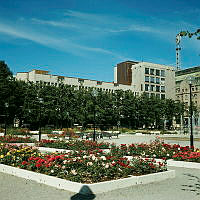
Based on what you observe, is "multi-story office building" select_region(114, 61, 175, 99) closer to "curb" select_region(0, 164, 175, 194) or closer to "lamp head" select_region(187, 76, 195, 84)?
"lamp head" select_region(187, 76, 195, 84)

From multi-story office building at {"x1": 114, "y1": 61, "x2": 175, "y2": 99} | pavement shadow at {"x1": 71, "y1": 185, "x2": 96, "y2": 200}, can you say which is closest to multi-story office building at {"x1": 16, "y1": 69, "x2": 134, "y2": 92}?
multi-story office building at {"x1": 114, "y1": 61, "x2": 175, "y2": 99}

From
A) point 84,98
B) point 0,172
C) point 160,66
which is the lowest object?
point 0,172

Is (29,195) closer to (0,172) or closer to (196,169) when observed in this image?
(0,172)

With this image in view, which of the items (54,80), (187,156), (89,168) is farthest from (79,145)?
(54,80)

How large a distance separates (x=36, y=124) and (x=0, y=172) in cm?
4571

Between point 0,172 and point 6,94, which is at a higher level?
point 6,94

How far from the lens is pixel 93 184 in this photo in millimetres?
6980

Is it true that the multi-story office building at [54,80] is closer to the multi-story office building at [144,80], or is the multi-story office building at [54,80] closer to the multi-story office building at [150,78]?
the multi-story office building at [144,80]

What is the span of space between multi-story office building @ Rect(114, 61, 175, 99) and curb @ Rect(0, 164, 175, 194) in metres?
86.0

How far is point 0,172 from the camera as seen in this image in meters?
10.1

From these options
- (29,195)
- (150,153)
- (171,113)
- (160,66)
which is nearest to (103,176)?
(29,195)

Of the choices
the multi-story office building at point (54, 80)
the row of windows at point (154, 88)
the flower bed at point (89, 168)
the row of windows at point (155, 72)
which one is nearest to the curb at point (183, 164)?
the flower bed at point (89, 168)

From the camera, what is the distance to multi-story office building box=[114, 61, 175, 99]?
9806cm

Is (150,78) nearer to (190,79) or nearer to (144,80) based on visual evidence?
(144,80)
